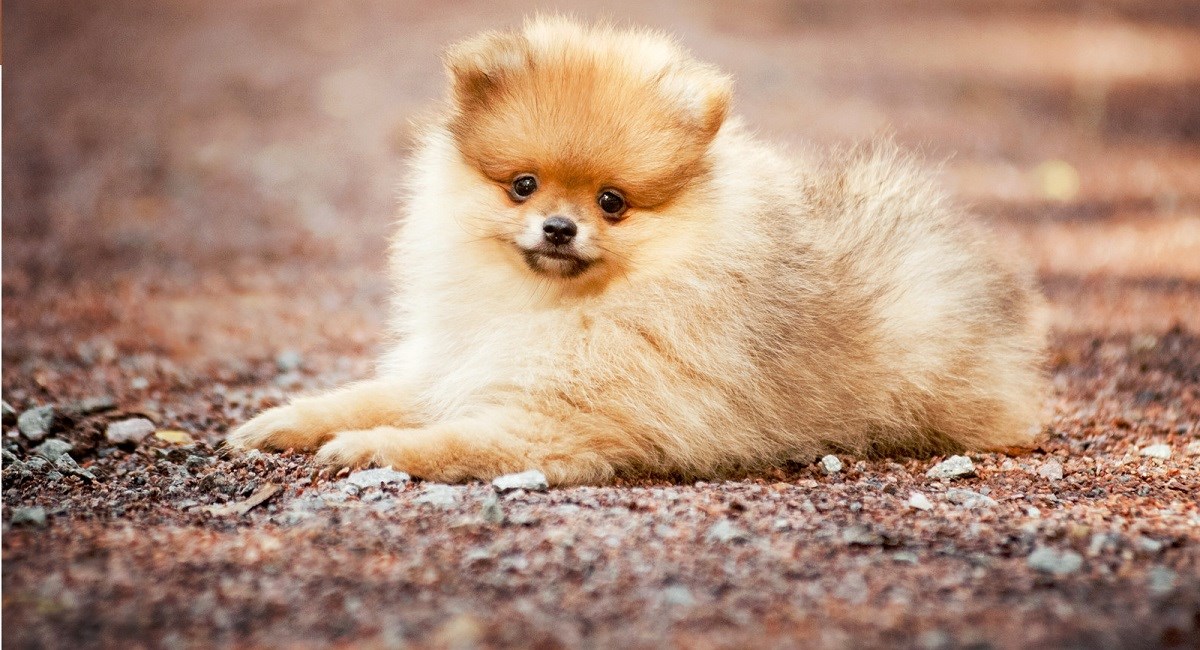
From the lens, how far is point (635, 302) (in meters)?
3.34

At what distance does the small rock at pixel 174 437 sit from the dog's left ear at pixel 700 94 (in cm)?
196

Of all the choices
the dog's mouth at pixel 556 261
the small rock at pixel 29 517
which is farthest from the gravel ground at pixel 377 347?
the dog's mouth at pixel 556 261

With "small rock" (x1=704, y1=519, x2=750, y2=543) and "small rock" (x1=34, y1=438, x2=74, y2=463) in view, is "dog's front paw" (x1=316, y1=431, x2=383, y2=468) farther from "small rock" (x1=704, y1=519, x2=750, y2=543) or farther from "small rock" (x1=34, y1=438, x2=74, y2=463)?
"small rock" (x1=704, y1=519, x2=750, y2=543)

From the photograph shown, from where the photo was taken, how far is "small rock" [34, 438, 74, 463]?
3479 millimetres

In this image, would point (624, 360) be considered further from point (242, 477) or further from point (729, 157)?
point (242, 477)

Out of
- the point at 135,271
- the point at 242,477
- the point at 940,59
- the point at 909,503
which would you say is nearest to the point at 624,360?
the point at 909,503

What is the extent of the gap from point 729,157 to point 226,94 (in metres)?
7.28

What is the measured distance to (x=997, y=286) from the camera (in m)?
3.84

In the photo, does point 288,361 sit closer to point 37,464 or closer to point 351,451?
point 37,464

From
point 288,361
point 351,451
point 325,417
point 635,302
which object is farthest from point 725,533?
point 288,361

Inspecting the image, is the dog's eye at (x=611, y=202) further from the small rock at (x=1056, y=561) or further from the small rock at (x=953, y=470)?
the small rock at (x=1056, y=561)

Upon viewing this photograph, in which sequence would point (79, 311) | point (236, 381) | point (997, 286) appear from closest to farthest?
point (997, 286) < point (236, 381) < point (79, 311)

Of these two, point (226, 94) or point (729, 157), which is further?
point (226, 94)

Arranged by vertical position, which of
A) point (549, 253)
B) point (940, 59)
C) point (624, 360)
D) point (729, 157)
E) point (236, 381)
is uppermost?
point (940, 59)
